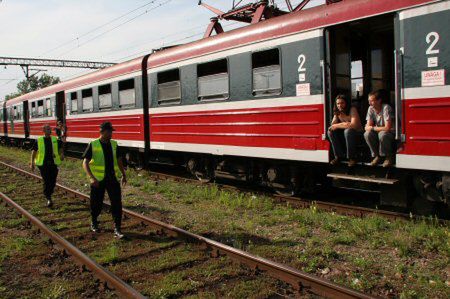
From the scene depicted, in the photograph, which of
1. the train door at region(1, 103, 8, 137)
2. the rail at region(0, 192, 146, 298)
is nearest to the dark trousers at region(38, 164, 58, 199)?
the rail at region(0, 192, 146, 298)

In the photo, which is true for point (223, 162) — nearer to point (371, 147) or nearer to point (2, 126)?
point (371, 147)

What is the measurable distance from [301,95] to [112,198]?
3.50 meters

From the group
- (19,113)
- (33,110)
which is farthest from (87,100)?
(19,113)

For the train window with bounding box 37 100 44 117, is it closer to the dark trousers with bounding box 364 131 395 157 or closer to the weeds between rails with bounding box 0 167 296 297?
the weeds between rails with bounding box 0 167 296 297

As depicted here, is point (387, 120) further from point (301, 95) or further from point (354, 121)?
point (301, 95)

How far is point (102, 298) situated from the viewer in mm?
4383

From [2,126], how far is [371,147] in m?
30.8

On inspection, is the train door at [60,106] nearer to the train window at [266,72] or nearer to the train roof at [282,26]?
the train roof at [282,26]

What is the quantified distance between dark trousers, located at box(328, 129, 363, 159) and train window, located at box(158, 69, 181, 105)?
4621 mm

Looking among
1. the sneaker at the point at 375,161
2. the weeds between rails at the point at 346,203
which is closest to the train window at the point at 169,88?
the weeds between rails at the point at 346,203

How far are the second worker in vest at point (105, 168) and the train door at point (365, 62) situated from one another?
3927mm

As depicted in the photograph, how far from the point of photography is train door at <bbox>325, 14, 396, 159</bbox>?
7641 mm

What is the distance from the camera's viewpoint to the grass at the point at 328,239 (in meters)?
4.52

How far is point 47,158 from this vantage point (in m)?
8.89
